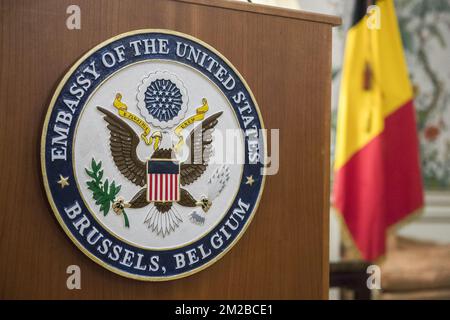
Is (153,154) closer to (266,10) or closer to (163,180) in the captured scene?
(163,180)

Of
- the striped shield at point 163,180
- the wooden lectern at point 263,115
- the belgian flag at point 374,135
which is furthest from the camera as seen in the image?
the belgian flag at point 374,135

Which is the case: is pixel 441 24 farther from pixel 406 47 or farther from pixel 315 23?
pixel 315 23

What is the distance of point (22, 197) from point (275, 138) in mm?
564

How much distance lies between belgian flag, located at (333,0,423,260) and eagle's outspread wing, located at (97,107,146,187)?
1.79 metres

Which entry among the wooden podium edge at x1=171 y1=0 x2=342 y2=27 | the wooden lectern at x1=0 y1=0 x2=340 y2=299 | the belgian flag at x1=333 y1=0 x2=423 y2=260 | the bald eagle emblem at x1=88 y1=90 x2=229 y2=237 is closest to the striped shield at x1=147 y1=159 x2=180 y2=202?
the bald eagle emblem at x1=88 y1=90 x2=229 y2=237

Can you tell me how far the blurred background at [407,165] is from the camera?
2840 mm

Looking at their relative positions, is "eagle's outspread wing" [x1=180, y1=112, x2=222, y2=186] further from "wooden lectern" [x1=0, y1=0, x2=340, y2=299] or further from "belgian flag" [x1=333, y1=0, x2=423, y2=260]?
"belgian flag" [x1=333, y1=0, x2=423, y2=260]

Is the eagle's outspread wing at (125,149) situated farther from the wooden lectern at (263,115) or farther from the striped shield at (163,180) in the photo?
the wooden lectern at (263,115)

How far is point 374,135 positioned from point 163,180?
180cm

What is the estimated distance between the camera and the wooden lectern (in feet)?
3.60

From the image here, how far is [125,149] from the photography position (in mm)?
1188

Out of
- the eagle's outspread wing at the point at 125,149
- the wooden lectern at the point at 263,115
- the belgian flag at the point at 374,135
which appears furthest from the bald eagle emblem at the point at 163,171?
the belgian flag at the point at 374,135

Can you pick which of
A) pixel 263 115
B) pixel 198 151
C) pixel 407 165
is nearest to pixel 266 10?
pixel 263 115

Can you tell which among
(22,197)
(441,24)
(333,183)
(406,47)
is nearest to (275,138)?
(22,197)
